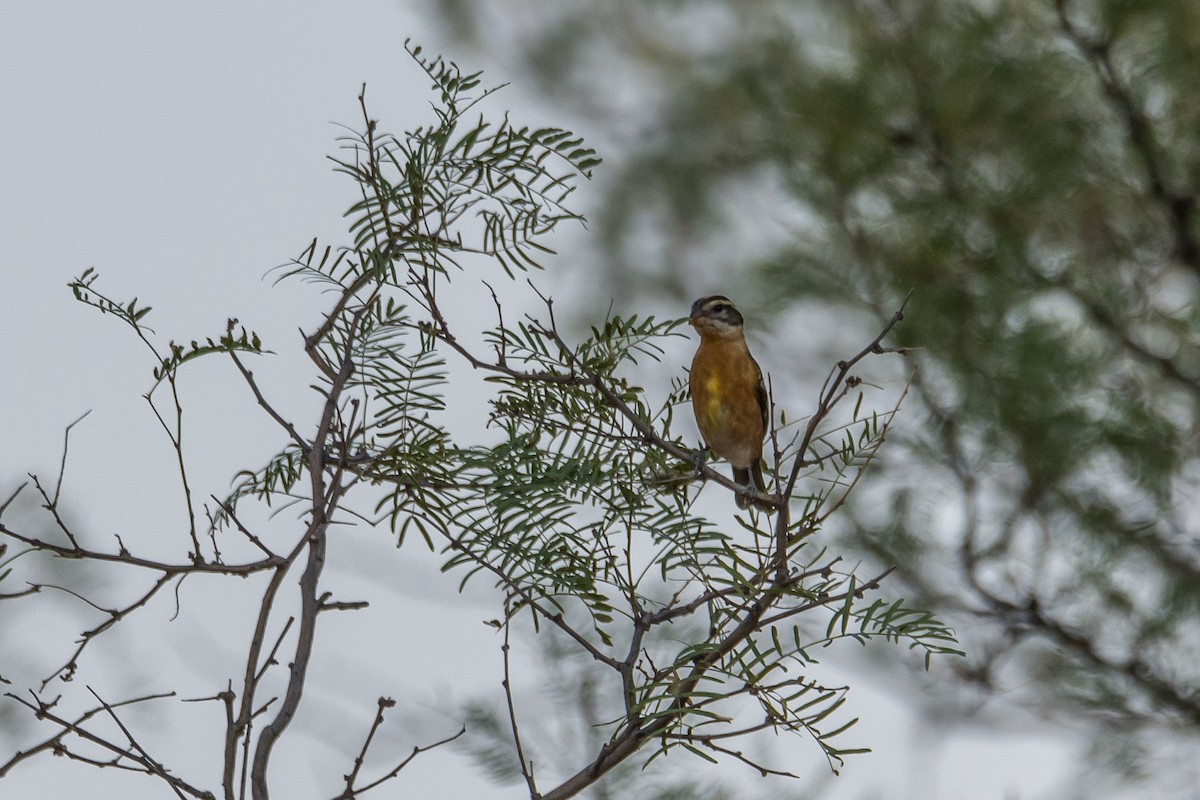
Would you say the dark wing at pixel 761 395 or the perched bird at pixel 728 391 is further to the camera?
the dark wing at pixel 761 395

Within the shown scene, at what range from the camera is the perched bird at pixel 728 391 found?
2734mm

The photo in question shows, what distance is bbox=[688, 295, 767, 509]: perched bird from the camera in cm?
273

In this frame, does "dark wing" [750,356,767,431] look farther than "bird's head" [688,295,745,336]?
Yes

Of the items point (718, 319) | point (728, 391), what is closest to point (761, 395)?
point (728, 391)

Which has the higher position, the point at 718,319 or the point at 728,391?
the point at 718,319

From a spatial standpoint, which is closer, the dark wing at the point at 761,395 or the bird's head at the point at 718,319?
the bird's head at the point at 718,319

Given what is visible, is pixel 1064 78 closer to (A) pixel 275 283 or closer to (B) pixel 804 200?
(B) pixel 804 200

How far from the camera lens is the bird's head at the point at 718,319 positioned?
2.69 meters

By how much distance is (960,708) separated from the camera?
129 inches

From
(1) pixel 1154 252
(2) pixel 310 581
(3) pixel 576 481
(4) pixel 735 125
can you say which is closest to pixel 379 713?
(2) pixel 310 581

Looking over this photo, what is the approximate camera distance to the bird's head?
269cm

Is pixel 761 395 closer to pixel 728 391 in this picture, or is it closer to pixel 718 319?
pixel 728 391

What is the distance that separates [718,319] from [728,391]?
16 cm

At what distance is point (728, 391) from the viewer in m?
2.86
